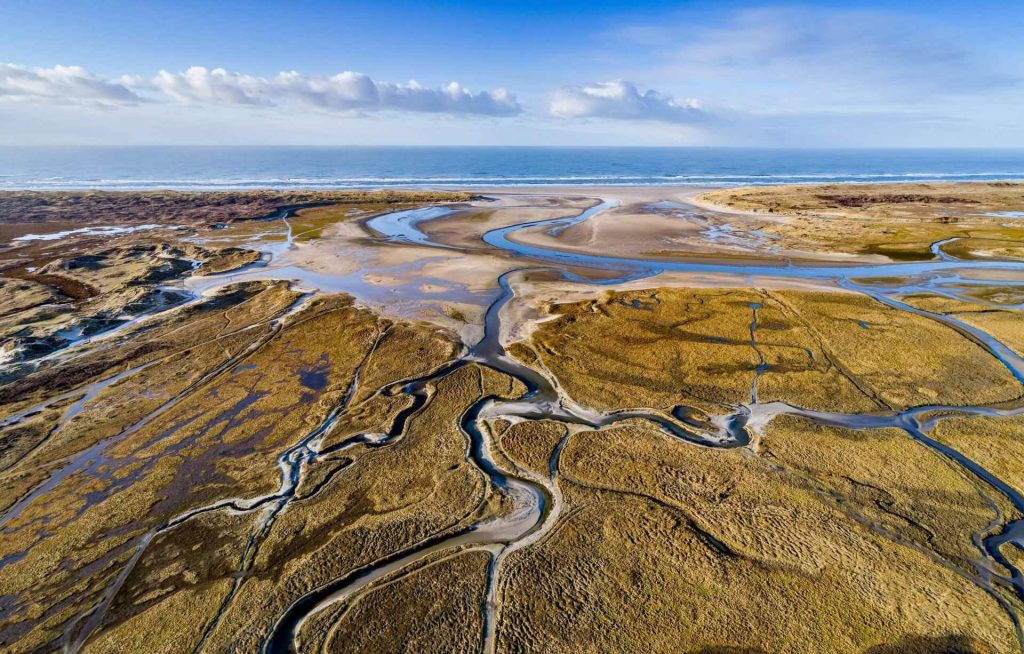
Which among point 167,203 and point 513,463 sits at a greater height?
point 167,203

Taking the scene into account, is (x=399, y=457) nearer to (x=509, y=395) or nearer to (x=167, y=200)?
(x=509, y=395)

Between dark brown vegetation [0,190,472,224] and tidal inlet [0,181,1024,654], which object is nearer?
tidal inlet [0,181,1024,654]

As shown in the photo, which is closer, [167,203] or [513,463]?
[513,463]

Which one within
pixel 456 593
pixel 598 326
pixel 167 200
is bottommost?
pixel 456 593

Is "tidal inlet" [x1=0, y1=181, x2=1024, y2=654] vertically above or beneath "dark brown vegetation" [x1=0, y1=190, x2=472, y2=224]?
beneath

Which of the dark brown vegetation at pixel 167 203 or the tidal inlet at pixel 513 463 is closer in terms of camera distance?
the tidal inlet at pixel 513 463

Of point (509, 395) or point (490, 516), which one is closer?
point (490, 516)

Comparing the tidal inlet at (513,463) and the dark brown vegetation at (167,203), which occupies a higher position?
the dark brown vegetation at (167,203)

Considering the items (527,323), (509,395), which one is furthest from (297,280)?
(509,395)
